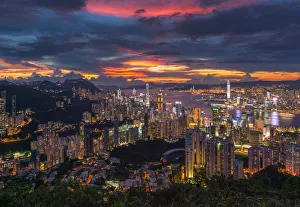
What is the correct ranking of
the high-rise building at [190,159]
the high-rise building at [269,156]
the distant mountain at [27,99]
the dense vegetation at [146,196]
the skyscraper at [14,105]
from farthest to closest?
the distant mountain at [27,99], the skyscraper at [14,105], the high-rise building at [190,159], the high-rise building at [269,156], the dense vegetation at [146,196]

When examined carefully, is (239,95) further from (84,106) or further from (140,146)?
(140,146)

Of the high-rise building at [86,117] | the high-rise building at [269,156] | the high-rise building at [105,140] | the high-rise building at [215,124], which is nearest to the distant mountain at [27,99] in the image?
the high-rise building at [86,117]

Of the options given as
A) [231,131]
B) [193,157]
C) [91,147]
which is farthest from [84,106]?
[193,157]

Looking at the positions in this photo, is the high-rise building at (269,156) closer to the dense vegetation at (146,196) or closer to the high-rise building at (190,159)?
the high-rise building at (190,159)

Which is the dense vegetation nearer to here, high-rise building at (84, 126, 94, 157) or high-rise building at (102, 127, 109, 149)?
high-rise building at (84, 126, 94, 157)

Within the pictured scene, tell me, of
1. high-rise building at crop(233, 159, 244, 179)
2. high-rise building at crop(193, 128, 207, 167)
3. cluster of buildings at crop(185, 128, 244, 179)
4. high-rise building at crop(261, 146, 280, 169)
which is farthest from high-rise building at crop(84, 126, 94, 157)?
high-rise building at crop(261, 146, 280, 169)

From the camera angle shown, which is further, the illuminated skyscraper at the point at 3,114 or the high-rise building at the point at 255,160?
the illuminated skyscraper at the point at 3,114

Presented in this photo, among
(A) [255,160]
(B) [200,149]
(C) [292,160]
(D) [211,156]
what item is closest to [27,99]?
(B) [200,149]

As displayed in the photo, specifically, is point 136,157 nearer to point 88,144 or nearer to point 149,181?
point 88,144
